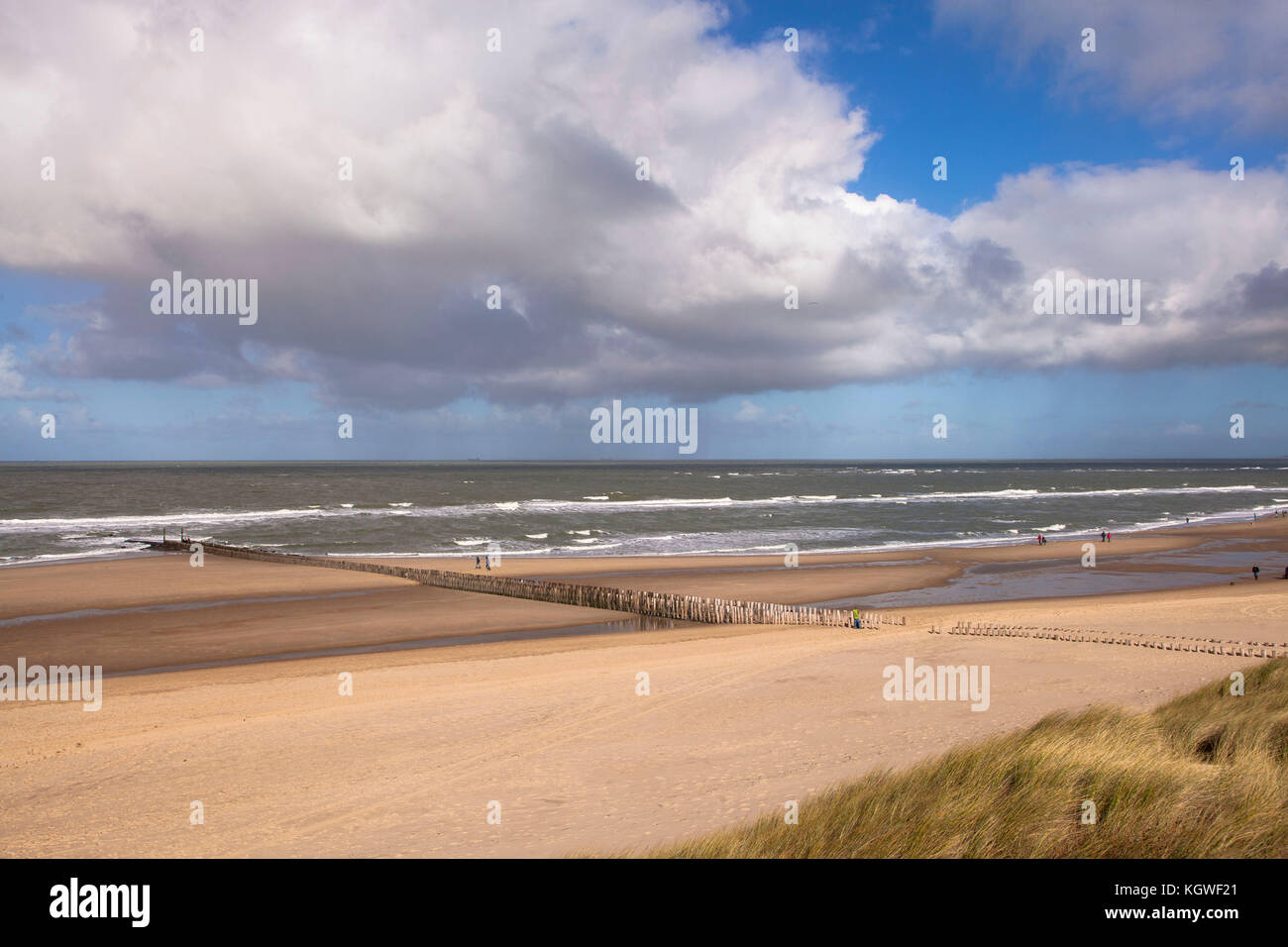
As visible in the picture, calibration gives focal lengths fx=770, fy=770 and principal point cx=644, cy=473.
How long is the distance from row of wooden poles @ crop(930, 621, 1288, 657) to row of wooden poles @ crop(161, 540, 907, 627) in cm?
235

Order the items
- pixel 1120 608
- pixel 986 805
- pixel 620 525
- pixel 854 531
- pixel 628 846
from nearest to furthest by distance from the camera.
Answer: pixel 986 805
pixel 628 846
pixel 1120 608
pixel 854 531
pixel 620 525

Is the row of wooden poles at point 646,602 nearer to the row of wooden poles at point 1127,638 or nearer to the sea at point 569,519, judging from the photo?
the row of wooden poles at point 1127,638

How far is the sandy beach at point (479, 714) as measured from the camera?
338 inches

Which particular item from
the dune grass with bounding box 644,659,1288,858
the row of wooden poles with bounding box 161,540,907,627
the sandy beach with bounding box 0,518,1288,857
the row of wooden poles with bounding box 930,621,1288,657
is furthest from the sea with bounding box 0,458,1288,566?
the dune grass with bounding box 644,659,1288,858

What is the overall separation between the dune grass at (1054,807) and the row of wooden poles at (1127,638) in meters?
11.3

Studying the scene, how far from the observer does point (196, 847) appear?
7883mm

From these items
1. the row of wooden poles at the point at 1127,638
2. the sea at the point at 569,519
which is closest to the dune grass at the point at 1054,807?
the row of wooden poles at the point at 1127,638

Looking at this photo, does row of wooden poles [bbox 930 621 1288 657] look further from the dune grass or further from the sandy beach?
the dune grass

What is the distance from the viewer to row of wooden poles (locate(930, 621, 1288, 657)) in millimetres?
17461

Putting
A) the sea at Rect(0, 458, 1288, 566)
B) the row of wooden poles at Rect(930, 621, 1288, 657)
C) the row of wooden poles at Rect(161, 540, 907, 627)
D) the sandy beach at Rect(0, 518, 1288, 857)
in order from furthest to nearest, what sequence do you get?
the sea at Rect(0, 458, 1288, 566), the row of wooden poles at Rect(161, 540, 907, 627), the row of wooden poles at Rect(930, 621, 1288, 657), the sandy beach at Rect(0, 518, 1288, 857)

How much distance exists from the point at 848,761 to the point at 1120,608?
728 inches
